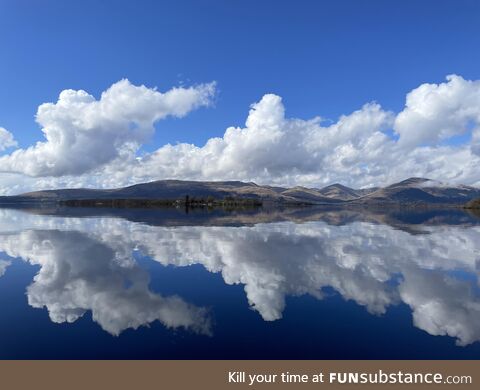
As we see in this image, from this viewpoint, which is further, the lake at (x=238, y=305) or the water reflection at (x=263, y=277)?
the water reflection at (x=263, y=277)

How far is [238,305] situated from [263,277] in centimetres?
813

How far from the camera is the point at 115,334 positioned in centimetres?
1836

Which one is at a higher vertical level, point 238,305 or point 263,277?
point 263,277

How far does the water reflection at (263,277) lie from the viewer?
71.4ft

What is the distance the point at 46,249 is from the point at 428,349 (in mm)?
46402

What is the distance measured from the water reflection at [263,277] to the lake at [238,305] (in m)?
0.12

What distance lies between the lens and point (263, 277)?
103 ft

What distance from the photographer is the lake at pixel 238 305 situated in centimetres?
1691

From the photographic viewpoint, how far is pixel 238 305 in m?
23.6

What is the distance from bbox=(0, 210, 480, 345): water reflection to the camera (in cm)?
2177

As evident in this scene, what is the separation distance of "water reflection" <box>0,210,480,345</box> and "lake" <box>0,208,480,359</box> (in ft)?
0.40

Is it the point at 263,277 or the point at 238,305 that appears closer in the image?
the point at 238,305
